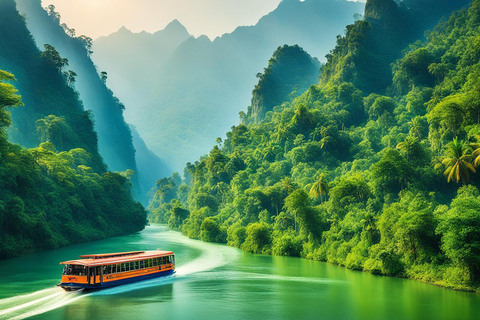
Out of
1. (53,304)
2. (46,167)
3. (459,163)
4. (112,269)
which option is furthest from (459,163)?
(46,167)

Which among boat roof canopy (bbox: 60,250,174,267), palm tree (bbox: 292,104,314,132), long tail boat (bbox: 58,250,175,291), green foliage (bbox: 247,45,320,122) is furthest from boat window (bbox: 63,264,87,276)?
green foliage (bbox: 247,45,320,122)

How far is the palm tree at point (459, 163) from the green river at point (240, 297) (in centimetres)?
1298

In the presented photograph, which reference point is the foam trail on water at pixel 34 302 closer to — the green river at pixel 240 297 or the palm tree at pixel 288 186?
the green river at pixel 240 297

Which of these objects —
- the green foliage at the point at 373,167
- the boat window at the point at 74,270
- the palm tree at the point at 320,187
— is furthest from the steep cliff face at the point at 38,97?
the boat window at the point at 74,270

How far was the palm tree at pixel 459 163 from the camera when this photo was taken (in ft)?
116

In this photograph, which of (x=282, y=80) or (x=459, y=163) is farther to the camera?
(x=282, y=80)

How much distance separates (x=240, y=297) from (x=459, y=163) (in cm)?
2430

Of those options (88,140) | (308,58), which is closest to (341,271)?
(88,140)

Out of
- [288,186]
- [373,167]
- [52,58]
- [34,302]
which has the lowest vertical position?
[34,302]

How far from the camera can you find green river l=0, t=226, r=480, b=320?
20375 millimetres

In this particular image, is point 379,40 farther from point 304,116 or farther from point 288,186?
point 288,186

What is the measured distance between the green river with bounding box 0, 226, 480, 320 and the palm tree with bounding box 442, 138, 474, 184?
511 inches

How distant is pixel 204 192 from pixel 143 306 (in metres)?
63.4

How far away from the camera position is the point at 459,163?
3547 centimetres
